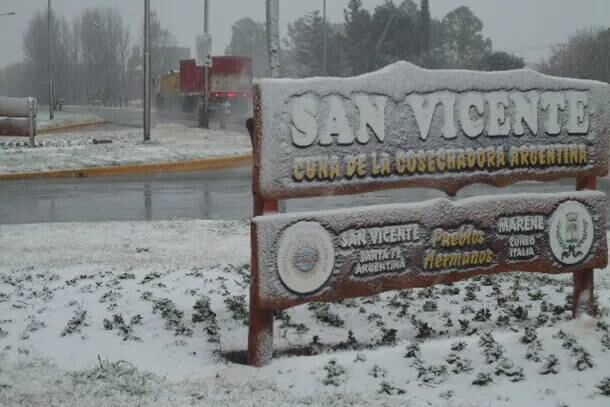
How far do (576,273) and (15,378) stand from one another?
359 centimetres

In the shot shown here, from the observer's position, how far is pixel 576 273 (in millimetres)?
5375

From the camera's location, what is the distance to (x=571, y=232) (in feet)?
17.3

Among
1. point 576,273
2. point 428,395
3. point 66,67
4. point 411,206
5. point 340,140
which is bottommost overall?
A: point 428,395

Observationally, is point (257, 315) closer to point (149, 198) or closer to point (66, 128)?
point (149, 198)

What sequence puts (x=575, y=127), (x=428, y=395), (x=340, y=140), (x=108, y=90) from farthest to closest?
(x=108, y=90), (x=575, y=127), (x=340, y=140), (x=428, y=395)

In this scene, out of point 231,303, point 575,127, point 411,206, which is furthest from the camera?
point 231,303

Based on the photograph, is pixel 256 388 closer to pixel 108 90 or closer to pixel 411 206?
pixel 411 206

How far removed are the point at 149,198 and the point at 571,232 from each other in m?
8.39

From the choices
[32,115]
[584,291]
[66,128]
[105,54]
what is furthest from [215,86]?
[105,54]

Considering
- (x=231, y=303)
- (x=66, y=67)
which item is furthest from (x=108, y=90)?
(x=231, y=303)

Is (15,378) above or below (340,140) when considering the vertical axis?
below

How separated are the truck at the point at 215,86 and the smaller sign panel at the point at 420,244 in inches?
1210

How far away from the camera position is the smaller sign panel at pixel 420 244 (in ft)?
14.7

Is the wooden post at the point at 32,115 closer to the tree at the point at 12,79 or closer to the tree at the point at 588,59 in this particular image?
the tree at the point at 588,59
